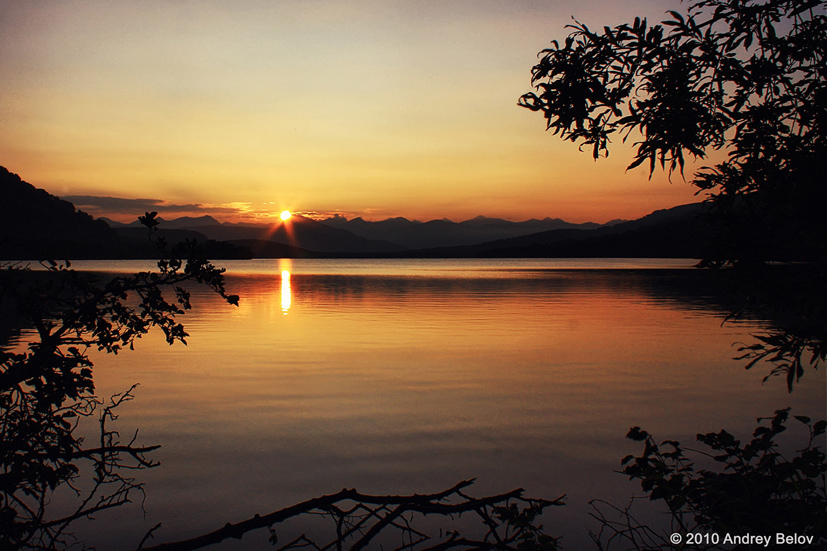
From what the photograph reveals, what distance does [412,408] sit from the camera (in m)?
12.9

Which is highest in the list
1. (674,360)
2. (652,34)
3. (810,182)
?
(652,34)

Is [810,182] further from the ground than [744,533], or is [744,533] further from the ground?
[810,182]

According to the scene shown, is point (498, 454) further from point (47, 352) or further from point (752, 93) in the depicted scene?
point (47, 352)

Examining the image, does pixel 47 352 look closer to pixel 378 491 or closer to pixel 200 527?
pixel 200 527

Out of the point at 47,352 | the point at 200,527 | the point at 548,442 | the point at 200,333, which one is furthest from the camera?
the point at 200,333

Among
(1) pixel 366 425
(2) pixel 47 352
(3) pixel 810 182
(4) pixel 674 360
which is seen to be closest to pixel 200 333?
(1) pixel 366 425

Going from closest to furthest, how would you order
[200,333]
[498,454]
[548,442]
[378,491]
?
[378,491] → [498,454] → [548,442] → [200,333]

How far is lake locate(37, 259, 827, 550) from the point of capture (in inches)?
334

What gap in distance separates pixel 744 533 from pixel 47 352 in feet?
17.9

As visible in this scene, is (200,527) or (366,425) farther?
(366,425)

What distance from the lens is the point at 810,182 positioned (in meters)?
5.76

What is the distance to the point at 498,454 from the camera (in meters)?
9.95

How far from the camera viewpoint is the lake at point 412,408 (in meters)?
8.48

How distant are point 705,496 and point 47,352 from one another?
556 cm
